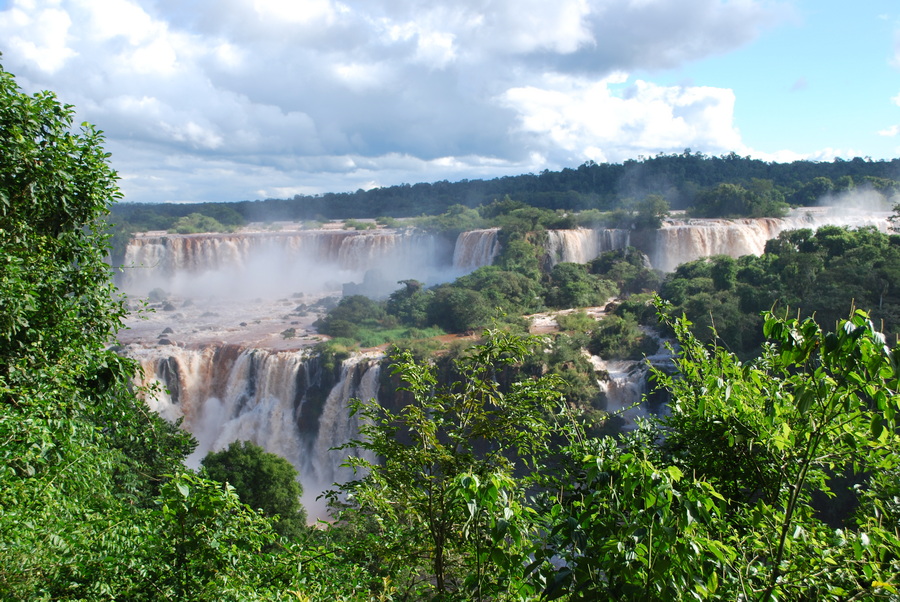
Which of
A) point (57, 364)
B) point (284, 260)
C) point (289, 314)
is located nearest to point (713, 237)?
point (289, 314)

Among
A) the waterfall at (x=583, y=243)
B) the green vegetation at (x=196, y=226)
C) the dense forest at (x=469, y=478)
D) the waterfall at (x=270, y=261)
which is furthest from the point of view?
the green vegetation at (x=196, y=226)

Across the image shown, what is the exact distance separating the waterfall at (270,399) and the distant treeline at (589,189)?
3195 cm

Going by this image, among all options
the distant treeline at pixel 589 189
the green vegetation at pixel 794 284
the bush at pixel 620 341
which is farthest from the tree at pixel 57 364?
the distant treeline at pixel 589 189

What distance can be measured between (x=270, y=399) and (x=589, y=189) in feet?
144

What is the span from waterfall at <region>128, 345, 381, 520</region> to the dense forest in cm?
1445

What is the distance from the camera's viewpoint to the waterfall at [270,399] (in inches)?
781

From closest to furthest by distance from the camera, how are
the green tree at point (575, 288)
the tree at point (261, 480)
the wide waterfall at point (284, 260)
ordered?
the tree at point (261, 480)
the green tree at point (575, 288)
the wide waterfall at point (284, 260)

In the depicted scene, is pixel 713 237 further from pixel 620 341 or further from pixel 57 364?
pixel 57 364

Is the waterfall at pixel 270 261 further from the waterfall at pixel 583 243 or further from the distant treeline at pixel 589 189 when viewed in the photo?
the distant treeline at pixel 589 189

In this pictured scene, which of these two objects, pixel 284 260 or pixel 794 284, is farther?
pixel 284 260

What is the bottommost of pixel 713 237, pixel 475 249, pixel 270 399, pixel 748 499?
pixel 270 399

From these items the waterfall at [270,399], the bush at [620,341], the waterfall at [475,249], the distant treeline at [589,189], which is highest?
the distant treeline at [589,189]

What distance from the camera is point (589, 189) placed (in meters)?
57.4

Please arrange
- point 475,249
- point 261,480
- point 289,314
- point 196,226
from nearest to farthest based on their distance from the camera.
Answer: point 261,480 → point 289,314 → point 475,249 → point 196,226
